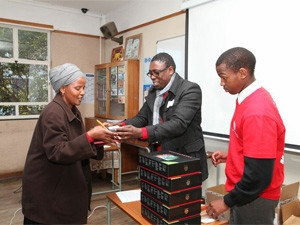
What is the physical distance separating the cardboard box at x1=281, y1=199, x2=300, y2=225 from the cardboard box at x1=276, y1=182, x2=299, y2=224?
0.07 ft

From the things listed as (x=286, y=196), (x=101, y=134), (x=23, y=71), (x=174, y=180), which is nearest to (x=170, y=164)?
(x=174, y=180)

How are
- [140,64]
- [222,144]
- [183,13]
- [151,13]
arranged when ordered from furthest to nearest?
[140,64] < [151,13] < [183,13] < [222,144]

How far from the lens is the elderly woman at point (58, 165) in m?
1.32

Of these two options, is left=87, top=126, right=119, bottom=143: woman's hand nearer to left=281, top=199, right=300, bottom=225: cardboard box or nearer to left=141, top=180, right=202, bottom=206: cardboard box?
left=141, top=180, right=202, bottom=206: cardboard box

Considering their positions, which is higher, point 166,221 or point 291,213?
point 166,221

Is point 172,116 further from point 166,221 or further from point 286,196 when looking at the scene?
point 286,196

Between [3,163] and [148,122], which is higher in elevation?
[148,122]

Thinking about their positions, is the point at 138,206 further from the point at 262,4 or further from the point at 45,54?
the point at 45,54

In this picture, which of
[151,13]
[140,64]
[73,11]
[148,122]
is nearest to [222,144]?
[148,122]

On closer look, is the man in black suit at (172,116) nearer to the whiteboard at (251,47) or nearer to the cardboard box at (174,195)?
the cardboard box at (174,195)

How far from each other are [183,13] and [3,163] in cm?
376

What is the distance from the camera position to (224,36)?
2592 millimetres

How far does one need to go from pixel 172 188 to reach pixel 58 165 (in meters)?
0.65

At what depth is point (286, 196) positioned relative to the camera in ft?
6.63
